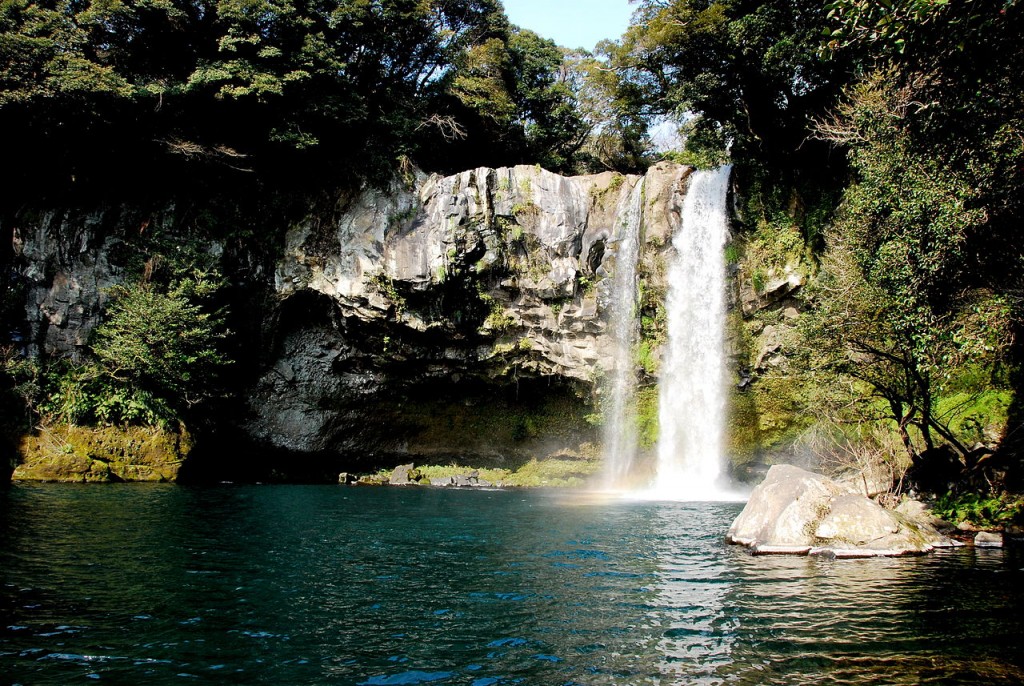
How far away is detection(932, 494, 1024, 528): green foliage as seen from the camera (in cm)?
1091

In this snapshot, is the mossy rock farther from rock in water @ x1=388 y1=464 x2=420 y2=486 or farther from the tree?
the tree

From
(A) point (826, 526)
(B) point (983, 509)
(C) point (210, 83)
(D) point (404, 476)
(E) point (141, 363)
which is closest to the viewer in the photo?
(A) point (826, 526)

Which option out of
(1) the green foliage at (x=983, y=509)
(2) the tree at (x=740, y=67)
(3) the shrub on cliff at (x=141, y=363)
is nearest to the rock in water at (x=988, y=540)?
(1) the green foliage at (x=983, y=509)

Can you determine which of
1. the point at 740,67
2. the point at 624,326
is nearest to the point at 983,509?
the point at 624,326

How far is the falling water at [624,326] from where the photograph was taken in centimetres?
2336

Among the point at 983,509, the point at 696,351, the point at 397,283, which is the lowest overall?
the point at 983,509

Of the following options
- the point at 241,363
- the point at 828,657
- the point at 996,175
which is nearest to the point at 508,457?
the point at 241,363

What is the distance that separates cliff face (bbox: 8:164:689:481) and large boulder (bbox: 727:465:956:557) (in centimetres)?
1292

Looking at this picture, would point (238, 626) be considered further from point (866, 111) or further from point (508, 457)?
point (508, 457)

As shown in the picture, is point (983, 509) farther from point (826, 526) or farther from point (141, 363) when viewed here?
point (141, 363)

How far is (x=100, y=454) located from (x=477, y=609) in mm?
18205

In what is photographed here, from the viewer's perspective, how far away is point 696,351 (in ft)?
72.9

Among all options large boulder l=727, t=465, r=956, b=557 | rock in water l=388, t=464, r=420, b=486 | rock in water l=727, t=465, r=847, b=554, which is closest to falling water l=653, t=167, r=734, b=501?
rock in water l=388, t=464, r=420, b=486

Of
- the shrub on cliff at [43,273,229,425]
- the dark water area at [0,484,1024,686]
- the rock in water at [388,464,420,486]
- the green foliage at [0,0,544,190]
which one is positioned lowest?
the rock in water at [388,464,420,486]
